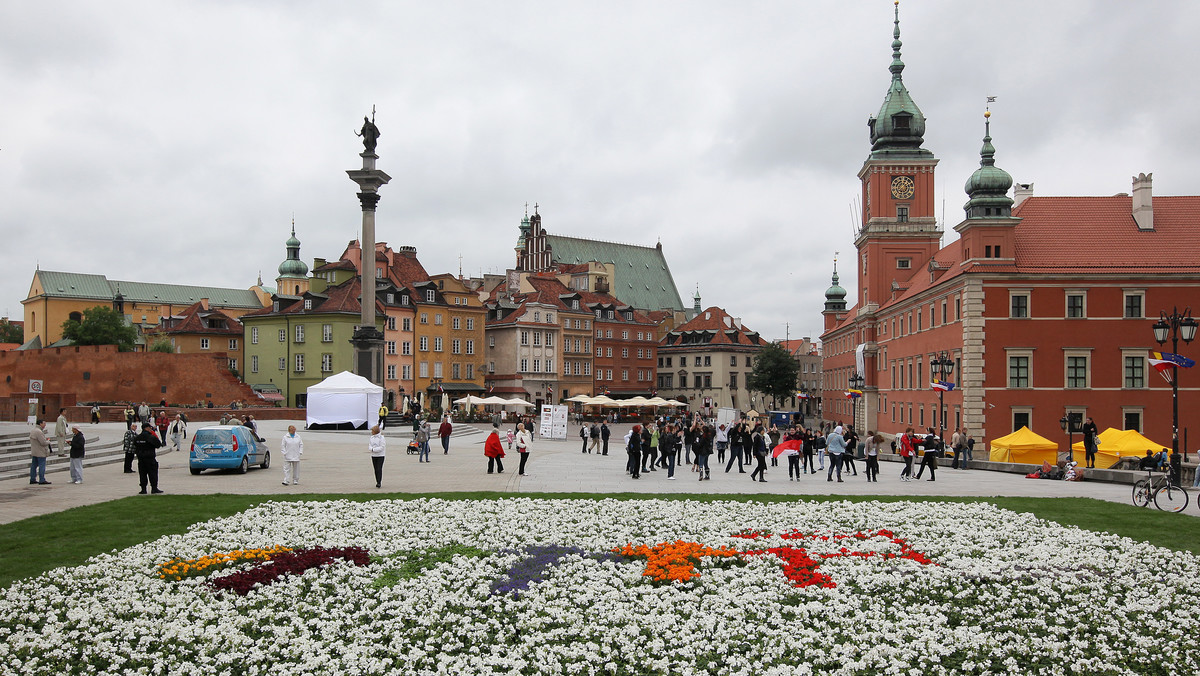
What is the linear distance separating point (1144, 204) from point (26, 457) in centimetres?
6142

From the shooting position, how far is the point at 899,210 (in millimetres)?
85750

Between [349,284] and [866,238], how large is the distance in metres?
51.9

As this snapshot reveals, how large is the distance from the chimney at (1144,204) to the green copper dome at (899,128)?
28.7 metres

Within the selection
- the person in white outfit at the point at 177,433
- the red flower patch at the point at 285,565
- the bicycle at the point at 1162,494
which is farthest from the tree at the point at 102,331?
the bicycle at the point at 1162,494

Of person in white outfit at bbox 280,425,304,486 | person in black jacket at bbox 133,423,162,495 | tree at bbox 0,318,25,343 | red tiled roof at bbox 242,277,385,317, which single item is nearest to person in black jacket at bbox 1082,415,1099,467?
person in white outfit at bbox 280,425,304,486

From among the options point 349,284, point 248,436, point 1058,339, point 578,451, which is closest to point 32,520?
point 248,436

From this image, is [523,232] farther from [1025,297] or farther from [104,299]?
[1025,297]

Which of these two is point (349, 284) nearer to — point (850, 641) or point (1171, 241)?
point (1171, 241)

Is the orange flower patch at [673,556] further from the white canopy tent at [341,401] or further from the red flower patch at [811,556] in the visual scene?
the white canopy tent at [341,401]

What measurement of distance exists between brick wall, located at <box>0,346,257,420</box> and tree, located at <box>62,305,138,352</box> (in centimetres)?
2465

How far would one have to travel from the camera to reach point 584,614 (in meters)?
12.9

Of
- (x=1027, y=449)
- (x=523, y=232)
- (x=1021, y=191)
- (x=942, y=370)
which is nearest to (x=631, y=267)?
(x=523, y=232)

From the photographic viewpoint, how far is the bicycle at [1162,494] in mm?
22109

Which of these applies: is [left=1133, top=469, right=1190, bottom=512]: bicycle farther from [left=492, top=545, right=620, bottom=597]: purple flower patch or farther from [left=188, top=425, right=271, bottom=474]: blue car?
[left=188, top=425, right=271, bottom=474]: blue car
